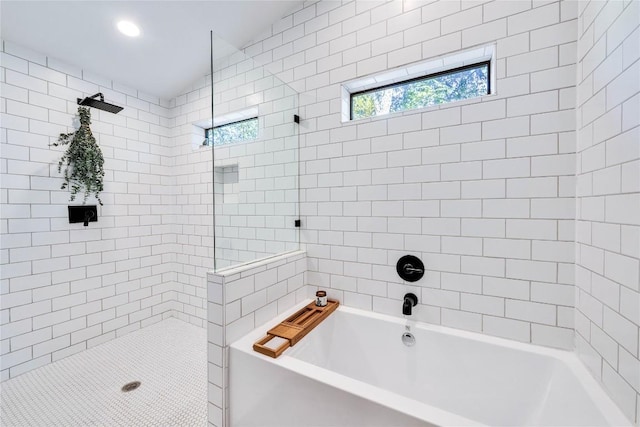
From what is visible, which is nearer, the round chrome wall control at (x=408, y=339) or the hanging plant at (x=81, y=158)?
the round chrome wall control at (x=408, y=339)

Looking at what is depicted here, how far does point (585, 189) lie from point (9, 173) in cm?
368

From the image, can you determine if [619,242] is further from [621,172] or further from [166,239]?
[166,239]

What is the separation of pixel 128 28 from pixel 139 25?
98mm

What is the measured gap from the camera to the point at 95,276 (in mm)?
2488


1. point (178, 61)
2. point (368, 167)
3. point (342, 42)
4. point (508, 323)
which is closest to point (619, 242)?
point (508, 323)

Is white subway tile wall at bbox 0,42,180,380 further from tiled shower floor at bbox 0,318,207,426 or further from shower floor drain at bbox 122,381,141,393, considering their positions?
shower floor drain at bbox 122,381,141,393

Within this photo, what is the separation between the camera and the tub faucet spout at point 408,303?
5.39ft

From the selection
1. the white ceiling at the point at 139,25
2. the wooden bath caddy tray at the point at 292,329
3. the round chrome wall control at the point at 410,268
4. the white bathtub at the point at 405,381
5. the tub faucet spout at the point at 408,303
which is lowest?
the white bathtub at the point at 405,381

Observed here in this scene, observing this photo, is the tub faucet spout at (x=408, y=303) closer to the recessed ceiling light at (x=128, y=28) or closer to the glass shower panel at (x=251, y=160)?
the glass shower panel at (x=251, y=160)

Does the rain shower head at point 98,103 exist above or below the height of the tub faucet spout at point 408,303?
above

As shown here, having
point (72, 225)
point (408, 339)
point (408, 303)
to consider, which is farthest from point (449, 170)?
point (72, 225)

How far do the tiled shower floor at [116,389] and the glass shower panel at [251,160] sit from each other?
1.10 m

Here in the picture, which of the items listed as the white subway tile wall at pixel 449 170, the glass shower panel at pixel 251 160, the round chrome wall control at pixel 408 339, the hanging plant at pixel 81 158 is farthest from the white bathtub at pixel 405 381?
the hanging plant at pixel 81 158

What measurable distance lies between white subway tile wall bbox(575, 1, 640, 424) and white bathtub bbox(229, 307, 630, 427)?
189 millimetres
